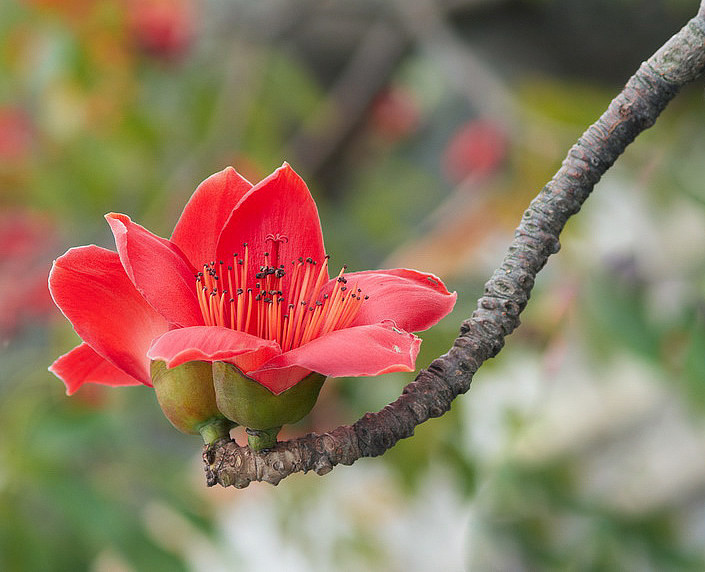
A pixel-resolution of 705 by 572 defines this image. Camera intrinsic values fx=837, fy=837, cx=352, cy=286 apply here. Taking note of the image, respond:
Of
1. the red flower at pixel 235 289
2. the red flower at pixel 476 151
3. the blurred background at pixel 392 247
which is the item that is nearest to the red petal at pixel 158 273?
the red flower at pixel 235 289

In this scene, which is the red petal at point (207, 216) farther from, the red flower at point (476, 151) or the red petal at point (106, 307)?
the red flower at point (476, 151)

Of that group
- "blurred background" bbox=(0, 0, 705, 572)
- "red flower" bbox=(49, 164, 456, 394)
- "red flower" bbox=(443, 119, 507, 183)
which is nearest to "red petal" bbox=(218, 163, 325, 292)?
"red flower" bbox=(49, 164, 456, 394)

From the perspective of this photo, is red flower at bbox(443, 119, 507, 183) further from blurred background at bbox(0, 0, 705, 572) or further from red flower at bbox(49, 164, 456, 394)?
red flower at bbox(49, 164, 456, 394)

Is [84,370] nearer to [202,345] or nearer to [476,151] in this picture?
[202,345]

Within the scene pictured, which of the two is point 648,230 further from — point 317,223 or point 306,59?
point 317,223

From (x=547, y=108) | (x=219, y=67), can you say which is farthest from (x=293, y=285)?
(x=219, y=67)

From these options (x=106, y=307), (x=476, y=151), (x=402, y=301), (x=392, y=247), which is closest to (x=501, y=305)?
(x=402, y=301)

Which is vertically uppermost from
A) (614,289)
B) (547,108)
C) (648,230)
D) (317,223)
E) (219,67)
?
(219,67)
